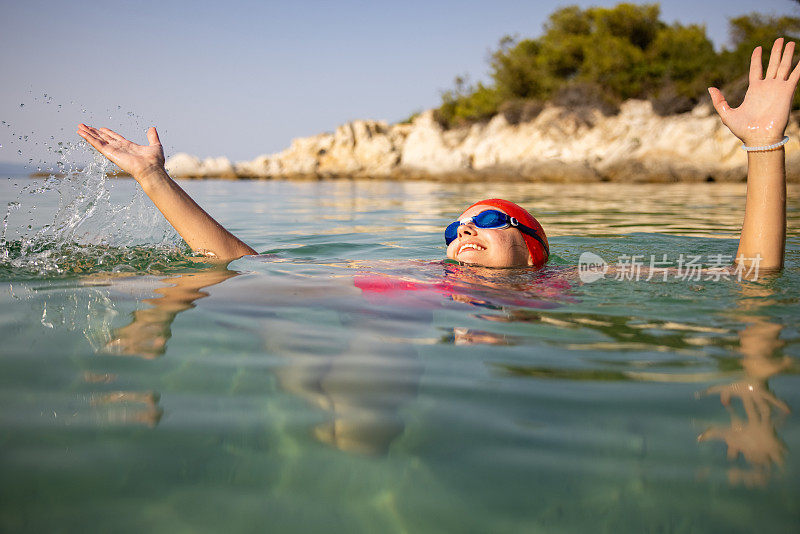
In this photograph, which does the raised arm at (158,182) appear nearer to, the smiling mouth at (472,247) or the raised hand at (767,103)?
the smiling mouth at (472,247)

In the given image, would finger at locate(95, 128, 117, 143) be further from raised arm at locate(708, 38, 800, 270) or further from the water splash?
raised arm at locate(708, 38, 800, 270)

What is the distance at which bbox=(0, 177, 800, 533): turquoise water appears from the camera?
114cm

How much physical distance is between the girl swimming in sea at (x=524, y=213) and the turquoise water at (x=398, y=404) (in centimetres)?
28

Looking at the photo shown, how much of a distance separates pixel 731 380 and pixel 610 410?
47cm

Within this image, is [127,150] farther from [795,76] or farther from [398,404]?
[795,76]

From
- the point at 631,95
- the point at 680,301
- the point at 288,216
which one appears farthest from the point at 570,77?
the point at 680,301

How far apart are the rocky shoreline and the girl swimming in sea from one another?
9482mm

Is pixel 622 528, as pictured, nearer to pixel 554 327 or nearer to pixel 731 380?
pixel 731 380

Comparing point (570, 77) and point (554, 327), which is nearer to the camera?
point (554, 327)

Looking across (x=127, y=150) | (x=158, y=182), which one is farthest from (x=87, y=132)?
(x=158, y=182)

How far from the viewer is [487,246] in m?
3.52

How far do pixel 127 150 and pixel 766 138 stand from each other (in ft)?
11.4

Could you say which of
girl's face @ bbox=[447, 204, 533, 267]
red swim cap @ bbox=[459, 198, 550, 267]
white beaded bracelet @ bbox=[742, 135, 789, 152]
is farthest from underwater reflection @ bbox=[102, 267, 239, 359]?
white beaded bracelet @ bbox=[742, 135, 789, 152]

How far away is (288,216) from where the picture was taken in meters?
9.16
